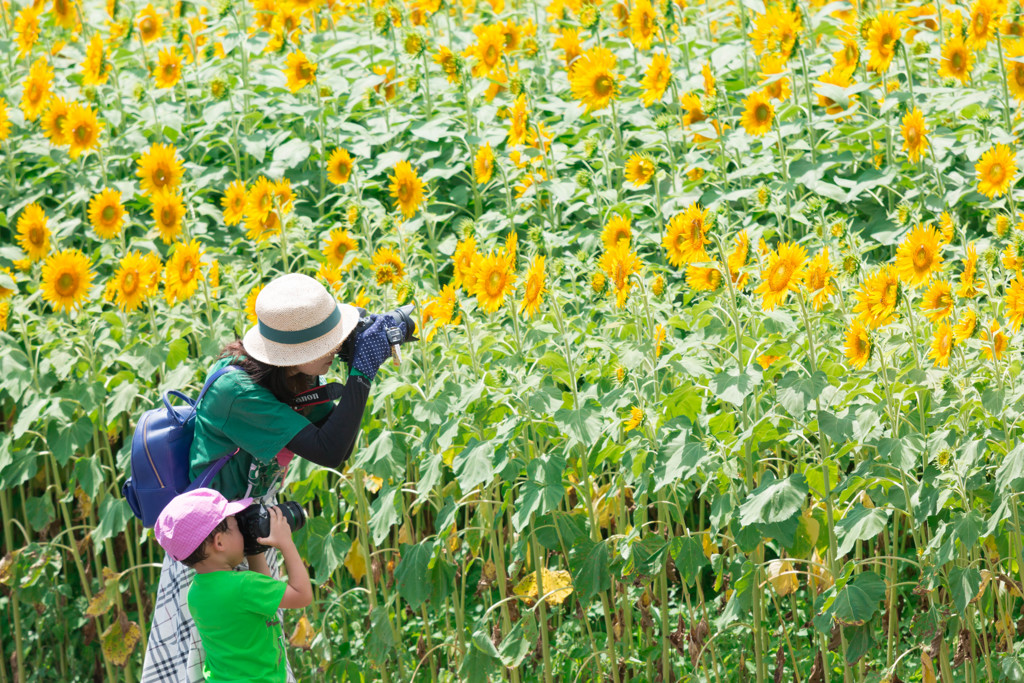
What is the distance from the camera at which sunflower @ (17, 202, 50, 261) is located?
A: 4109 mm

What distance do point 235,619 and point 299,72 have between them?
2846 millimetres

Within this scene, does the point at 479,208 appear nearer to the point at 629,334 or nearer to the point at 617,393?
the point at 629,334

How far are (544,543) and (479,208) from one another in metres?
1.88

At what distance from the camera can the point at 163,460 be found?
2859mm

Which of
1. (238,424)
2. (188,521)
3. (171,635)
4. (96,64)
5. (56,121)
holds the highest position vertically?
(96,64)

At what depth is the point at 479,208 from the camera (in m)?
4.70

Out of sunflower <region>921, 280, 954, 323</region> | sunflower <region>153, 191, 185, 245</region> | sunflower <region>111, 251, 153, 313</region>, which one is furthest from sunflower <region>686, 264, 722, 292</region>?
sunflower <region>153, 191, 185, 245</region>

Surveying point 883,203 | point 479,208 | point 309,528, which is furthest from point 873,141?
point 309,528

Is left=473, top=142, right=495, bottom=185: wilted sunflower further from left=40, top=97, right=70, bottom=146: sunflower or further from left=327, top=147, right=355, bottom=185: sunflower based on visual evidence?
left=40, top=97, right=70, bottom=146: sunflower

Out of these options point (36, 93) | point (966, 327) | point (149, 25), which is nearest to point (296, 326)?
point (966, 327)

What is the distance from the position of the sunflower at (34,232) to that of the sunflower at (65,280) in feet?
0.60

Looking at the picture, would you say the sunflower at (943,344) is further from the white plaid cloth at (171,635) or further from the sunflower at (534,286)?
the white plaid cloth at (171,635)

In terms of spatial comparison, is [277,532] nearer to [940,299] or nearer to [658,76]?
[940,299]

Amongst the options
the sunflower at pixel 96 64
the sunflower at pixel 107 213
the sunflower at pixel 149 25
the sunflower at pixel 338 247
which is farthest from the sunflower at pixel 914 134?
the sunflower at pixel 149 25
